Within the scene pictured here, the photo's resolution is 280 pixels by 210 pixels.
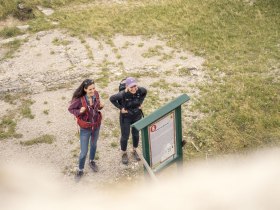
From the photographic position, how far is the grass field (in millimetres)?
11547

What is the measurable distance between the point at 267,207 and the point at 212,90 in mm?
5242

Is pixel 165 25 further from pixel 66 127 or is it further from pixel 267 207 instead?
pixel 267 207

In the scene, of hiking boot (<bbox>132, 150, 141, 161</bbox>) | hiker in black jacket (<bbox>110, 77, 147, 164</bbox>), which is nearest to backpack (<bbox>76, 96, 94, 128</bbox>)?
hiker in black jacket (<bbox>110, 77, 147, 164</bbox>)

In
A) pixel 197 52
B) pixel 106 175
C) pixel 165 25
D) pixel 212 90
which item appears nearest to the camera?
pixel 106 175

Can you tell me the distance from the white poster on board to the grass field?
94.6 inches

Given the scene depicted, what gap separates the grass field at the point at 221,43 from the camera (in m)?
11.5

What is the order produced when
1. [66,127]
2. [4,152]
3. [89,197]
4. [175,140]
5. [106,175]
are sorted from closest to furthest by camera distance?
1. [175,140]
2. [89,197]
3. [106,175]
4. [4,152]
5. [66,127]

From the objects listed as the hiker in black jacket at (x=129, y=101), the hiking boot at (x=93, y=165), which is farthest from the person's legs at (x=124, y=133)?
the hiking boot at (x=93, y=165)

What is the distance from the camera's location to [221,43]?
652 inches

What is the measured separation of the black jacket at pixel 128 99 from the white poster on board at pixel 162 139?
1.25m

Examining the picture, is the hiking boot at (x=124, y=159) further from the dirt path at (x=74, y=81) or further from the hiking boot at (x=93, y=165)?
the hiking boot at (x=93, y=165)

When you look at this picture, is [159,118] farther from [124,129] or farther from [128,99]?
[124,129]

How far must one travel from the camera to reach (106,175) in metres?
10.2

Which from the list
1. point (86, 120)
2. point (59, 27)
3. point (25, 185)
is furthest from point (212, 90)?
point (59, 27)
